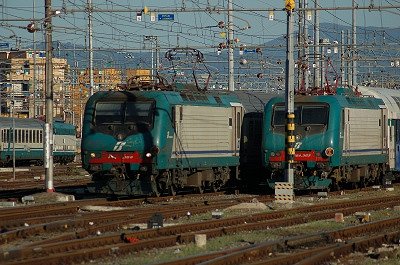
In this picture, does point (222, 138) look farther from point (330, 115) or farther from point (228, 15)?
point (228, 15)

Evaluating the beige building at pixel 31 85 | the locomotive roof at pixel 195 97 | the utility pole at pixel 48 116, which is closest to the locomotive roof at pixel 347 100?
the locomotive roof at pixel 195 97

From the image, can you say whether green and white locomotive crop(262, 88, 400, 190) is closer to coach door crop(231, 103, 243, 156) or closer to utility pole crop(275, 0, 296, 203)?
coach door crop(231, 103, 243, 156)

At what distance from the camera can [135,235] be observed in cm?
1811

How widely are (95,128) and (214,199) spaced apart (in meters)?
4.11

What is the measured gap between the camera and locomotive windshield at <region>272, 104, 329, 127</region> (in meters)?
31.3

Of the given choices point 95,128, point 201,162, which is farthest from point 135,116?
point 201,162

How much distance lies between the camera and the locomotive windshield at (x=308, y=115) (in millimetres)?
31281

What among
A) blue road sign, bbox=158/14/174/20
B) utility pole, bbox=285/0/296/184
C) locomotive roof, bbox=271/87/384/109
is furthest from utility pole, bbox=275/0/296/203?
blue road sign, bbox=158/14/174/20

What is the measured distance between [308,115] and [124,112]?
606 cm

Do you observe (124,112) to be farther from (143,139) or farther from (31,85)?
(31,85)

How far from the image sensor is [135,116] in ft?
94.2

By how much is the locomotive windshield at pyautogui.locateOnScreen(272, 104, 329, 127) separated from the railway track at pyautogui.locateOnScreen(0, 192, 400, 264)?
4.85 m

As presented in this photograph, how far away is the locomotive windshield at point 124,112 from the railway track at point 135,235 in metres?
3.57

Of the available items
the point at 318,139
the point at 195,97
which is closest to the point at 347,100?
the point at 318,139
